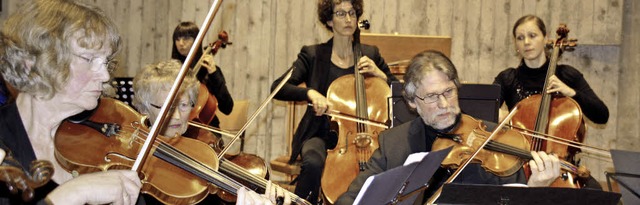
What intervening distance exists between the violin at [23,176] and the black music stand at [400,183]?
82 cm

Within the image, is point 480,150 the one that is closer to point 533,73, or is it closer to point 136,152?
point 136,152

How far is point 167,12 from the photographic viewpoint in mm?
5777

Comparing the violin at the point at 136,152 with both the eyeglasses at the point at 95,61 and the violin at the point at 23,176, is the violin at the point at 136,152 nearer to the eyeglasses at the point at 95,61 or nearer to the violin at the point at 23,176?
the eyeglasses at the point at 95,61

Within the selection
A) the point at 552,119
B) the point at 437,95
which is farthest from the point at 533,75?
the point at 437,95

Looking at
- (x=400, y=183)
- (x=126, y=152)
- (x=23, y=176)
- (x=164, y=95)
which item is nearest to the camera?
(x=23, y=176)

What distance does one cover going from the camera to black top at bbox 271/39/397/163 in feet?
13.2

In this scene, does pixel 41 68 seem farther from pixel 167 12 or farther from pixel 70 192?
pixel 167 12

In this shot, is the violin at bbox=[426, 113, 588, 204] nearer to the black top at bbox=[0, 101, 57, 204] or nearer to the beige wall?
the black top at bbox=[0, 101, 57, 204]

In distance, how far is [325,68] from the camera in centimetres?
414

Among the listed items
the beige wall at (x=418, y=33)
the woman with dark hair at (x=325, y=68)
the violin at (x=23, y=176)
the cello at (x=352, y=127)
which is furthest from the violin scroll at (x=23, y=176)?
the beige wall at (x=418, y=33)

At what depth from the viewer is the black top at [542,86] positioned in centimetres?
397

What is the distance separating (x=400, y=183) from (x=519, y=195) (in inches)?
13.5

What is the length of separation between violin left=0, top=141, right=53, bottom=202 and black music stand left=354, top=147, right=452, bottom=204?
2.71 feet

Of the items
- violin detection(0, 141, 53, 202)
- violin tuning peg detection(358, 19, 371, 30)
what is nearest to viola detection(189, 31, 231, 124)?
violin tuning peg detection(358, 19, 371, 30)
